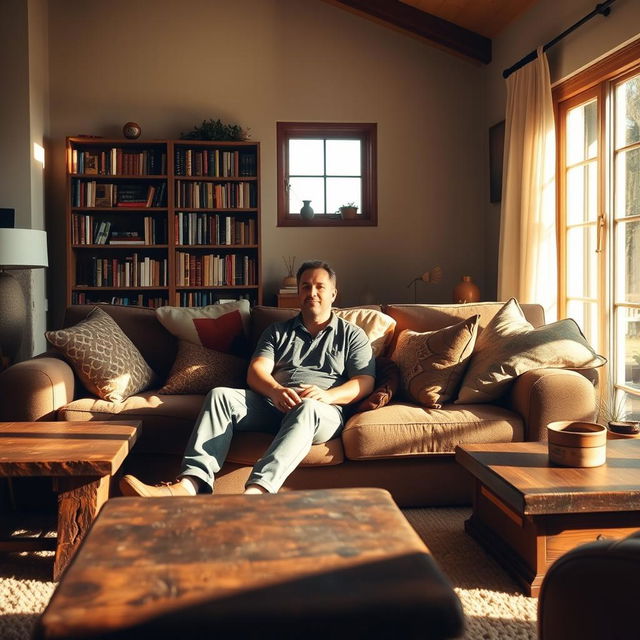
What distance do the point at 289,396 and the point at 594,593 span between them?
1787 millimetres

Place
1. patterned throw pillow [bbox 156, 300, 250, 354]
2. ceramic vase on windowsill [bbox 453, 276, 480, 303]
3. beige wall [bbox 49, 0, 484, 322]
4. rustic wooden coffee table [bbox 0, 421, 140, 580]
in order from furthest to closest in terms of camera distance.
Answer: beige wall [bbox 49, 0, 484, 322] → ceramic vase on windowsill [bbox 453, 276, 480, 303] → patterned throw pillow [bbox 156, 300, 250, 354] → rustic wooden coffee table [bbox 0, 421, 140, 580]

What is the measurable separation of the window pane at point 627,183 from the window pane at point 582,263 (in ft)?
1.00

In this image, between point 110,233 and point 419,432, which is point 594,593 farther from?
point 110,233

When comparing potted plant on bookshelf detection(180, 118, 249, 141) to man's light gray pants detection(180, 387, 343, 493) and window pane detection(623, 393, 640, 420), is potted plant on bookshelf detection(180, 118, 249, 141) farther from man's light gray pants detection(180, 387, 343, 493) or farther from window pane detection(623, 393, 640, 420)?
window pane detection(623, 393, 640, 420)

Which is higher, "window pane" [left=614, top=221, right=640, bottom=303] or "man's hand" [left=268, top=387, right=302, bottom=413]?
"window pane" [left=614, top=221, right=640, bottom=303]

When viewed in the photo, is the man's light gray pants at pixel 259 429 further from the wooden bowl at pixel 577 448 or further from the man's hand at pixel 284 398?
the wooden bowl at pixel 577 448

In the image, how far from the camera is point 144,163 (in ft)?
18.3

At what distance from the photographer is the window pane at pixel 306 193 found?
5.97 m

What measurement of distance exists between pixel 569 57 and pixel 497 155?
136 cm

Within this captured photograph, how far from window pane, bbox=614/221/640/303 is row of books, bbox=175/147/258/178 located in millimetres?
A: 2851

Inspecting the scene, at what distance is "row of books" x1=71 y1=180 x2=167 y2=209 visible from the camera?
5.52 meters

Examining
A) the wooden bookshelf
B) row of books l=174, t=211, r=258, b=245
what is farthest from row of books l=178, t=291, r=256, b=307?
row of books l=174, t=211, r=258, b=245

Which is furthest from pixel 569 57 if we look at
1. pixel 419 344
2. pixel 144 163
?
pixel 144 163

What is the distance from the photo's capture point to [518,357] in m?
2.89
